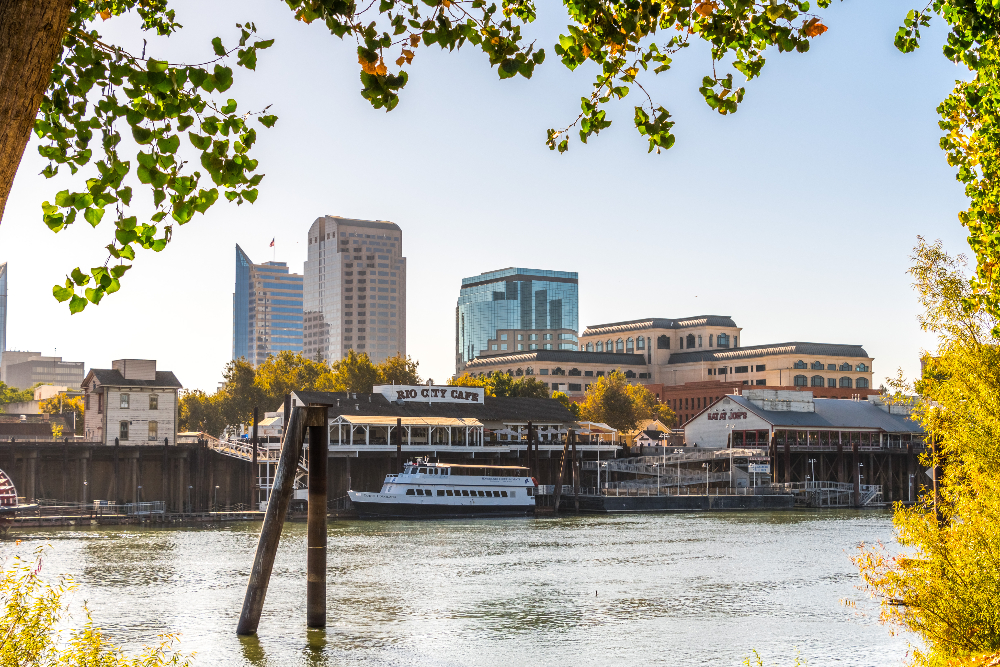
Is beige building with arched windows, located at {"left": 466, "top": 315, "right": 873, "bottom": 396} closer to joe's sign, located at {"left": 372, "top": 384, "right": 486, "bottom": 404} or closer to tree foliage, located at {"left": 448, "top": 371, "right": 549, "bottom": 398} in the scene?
tree foliage, located at {"left": 448, "top": 371, "right": 549, "bottom": 398}

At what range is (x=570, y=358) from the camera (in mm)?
185875

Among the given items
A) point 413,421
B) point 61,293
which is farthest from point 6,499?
point 61,293

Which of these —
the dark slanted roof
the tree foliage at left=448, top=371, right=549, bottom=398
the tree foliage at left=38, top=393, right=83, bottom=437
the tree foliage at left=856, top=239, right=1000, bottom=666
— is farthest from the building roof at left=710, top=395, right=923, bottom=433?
the tree foliage at left=856, top=239, right=1000, bottom=666

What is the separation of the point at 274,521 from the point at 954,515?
15926 millimetres

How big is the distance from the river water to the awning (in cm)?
1844

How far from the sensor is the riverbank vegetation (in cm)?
11800

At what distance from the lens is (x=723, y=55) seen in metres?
9.02

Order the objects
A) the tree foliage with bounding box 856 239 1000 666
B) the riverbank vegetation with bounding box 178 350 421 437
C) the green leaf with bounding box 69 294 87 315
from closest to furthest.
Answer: the green leaf with bounding box 69 294 87 315 < the tree foliage with bounding box 856 239 1000 666 < the riverbank vegetation with bounding box 178 350 421 437

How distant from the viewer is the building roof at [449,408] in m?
87.4

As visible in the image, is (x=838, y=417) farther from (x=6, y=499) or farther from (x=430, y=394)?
(x=6, y=499)

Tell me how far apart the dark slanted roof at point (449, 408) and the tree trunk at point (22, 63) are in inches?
3009

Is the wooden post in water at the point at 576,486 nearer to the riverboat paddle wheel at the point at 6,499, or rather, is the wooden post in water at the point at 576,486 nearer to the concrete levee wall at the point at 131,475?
the concrete levee wall at the point at 131,475

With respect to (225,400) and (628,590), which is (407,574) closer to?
(628,590)

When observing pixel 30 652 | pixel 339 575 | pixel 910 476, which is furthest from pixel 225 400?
pixel 30 652
